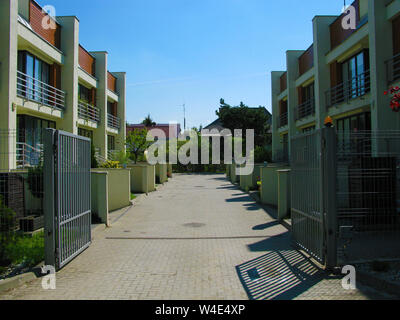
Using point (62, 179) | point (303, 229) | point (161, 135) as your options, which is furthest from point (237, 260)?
point (161, 135)

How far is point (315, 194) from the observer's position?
18.8ft

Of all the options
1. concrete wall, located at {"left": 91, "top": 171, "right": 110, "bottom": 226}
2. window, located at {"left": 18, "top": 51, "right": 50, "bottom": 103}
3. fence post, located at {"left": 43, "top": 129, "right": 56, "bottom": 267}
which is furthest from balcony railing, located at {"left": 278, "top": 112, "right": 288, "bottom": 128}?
fence post, located at {"left": 43, "top": 129, "right": 56, "bottom": 267}

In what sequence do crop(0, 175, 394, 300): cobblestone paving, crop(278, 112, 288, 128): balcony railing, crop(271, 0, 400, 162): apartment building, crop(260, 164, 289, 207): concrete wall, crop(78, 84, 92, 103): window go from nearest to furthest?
crop(0, 175, 394, 300): cobblestone paving
crop(271, 0, 400, 162): apartment building
crop(260, 164, 289, 207): concrete wall
crop(78, 84, 92, 103): window
crop(278, 112, 288, 128): balcony railing

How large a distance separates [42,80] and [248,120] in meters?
31.4

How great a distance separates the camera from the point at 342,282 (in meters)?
4.83

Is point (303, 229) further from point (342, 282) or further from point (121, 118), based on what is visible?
point (121, 118)

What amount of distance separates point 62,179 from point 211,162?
3820cm

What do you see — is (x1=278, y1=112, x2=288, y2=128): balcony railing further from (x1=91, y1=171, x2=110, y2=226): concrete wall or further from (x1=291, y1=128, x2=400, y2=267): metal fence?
(x1=291, y1=128, x2=400, y2=267): metal fence

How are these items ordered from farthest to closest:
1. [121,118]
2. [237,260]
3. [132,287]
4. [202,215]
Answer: [121,118] < [202,215] < [237,260] < [132,287]

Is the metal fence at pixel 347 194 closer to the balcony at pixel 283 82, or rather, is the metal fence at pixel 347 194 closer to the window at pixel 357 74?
the window at pixel 357 74

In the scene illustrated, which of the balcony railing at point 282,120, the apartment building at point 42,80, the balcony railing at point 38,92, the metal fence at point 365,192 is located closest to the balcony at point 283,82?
the balcony railing at point 282,120

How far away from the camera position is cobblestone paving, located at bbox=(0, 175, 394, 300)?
453 centimetres

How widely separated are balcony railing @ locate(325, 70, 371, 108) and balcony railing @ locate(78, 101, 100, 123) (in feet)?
50.9

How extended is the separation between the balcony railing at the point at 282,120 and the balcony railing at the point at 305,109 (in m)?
3.80
